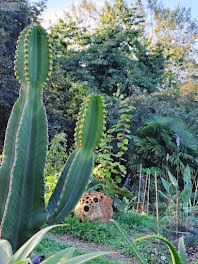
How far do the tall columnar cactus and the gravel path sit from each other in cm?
153

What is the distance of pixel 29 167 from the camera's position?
147 centimetres

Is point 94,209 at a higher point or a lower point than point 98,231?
higher

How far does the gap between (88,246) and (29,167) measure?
1.95 m

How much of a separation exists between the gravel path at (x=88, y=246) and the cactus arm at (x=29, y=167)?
5.33 ft

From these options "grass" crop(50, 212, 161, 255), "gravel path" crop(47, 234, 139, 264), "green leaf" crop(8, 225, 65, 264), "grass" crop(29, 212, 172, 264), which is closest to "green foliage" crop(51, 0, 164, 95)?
"grass" crop(29, 212, 172, 264)

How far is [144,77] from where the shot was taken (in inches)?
480

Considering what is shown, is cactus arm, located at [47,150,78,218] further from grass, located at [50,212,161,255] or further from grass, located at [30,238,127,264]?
grass, located at [50,212,161,255]

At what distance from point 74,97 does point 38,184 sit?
8.40 metres

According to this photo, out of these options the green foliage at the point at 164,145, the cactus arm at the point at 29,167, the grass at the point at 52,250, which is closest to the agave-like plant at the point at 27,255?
the cactus arm at the point at 29,167

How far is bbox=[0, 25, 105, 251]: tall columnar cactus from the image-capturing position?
56.5 inches

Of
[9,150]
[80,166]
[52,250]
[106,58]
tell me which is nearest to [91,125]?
[80,166]

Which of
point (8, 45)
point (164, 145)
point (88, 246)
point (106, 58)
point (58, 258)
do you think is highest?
point (106, 58)

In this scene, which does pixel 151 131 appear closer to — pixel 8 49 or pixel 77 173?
pixel 8 49

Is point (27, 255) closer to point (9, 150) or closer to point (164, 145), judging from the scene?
point (9, 150)
